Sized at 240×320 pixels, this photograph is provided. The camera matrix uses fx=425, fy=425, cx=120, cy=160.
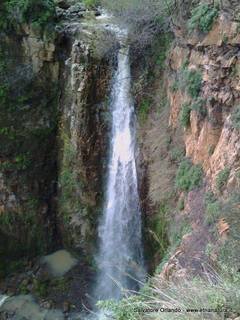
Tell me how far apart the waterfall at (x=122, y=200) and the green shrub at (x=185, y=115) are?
2.63 m

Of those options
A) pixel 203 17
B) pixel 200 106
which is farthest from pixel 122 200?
pixel 203 17

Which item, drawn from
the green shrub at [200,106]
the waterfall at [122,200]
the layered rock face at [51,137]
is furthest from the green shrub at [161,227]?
the green shrub at [200,106]

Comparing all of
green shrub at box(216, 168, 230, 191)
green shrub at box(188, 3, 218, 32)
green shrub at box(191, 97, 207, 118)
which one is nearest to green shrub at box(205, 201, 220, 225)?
green shrub at box(216, 168, 230, 191)

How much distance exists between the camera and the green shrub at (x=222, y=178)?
313 inches

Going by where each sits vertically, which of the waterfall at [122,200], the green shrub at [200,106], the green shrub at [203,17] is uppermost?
the green shrub at [203,17]

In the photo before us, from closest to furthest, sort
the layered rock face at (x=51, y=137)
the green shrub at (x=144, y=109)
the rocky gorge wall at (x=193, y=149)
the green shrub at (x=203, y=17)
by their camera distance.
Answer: the rocky gorge wall at (x=193, y=149)
the green shrub at (x=203, y=17)
the green shrub at (x=144, y=109)
the layered rock face at (x=51, y=137)

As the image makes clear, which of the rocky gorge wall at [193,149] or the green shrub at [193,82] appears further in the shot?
the green shrub at [193,82]

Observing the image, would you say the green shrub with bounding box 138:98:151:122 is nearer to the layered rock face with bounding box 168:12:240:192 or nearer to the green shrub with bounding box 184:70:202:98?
the layered rock face with bounding box 168:12:240:192

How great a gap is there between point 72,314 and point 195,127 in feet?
21.2

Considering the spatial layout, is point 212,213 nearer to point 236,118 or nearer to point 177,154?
point 236,118

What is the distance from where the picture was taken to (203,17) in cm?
887

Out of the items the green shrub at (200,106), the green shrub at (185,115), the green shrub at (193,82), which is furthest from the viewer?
the green shrub at (185,115)

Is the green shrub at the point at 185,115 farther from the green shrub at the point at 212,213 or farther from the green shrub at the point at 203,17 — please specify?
the green shrub at the point at 212,213

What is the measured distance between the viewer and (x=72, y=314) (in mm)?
12102
